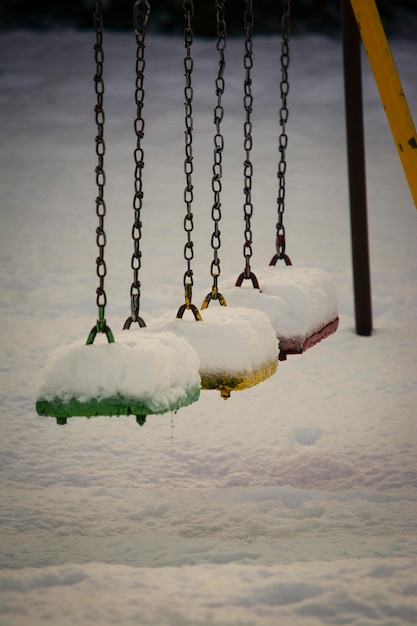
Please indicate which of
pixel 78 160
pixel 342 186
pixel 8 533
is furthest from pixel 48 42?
pixel 8 533

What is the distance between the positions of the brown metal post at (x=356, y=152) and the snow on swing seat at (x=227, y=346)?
13.1 feet

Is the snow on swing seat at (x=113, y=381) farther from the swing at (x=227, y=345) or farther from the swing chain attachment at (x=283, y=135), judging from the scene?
the swing chain attachment at (x=283, y=135)

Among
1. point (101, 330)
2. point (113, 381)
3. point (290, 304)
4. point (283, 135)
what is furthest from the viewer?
point (283, 135)

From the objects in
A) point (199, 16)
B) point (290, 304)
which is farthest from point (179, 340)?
point (199, 16)

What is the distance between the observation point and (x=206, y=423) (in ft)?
22.1

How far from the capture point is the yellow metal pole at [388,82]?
4812 millimetres

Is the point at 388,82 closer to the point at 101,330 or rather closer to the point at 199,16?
the point at 101,330

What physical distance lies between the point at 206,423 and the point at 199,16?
458 inches

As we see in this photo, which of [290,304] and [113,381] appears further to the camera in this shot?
[290,304]

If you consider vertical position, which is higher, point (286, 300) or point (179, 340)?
point (286, 300)

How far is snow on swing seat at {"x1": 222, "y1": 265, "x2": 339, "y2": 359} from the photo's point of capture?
4.25m

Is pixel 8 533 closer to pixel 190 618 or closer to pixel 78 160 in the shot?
pixel 190 618

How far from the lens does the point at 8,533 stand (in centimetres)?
511

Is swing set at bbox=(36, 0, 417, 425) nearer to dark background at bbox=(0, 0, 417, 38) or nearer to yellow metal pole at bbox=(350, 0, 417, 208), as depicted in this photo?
yellow metal pole at bbox=(350, 0, 417, 208)
